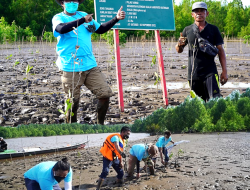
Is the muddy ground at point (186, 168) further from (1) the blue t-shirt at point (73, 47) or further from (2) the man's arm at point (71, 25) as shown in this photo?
(2) the man's arm at point (71, 25)

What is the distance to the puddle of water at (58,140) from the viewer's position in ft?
18.6

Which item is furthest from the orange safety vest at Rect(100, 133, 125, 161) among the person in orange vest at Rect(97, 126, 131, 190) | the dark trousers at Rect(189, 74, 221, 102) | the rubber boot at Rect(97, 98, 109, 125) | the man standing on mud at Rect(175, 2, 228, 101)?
the dark trousers at Rect(189, 74, 221, 102)

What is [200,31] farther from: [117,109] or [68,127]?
[117,109]

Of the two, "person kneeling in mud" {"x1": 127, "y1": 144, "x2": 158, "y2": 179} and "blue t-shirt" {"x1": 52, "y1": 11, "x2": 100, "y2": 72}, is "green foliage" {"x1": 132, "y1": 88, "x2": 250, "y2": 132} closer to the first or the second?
"blue t-shirt" {"x1": 52, "y1": 11, "x2": 100, "y2": 72}

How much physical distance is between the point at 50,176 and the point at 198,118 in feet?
10.8

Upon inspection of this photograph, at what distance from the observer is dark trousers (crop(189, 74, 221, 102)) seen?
5.68 metres

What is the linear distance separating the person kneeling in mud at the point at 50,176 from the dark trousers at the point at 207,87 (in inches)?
123

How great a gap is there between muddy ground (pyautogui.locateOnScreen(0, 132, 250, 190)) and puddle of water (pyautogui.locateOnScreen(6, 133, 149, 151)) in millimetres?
259

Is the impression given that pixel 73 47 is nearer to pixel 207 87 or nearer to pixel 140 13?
pixel 207 87

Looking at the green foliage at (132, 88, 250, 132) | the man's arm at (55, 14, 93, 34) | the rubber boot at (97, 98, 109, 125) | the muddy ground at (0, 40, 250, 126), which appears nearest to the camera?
the man's arm at (55, 14, 93, 34)

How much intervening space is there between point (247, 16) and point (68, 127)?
64.3 meters

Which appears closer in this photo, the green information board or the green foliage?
the green foliage

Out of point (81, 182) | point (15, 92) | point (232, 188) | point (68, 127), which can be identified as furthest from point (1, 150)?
point (15, 92)

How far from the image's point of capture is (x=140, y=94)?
389 inches
